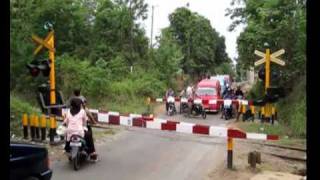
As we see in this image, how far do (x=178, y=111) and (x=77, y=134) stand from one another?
19263 mm

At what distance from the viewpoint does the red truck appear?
29428 mm

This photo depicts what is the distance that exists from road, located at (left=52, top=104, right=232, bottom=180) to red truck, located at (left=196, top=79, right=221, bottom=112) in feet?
36.9

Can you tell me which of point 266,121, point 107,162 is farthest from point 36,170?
point 266,121

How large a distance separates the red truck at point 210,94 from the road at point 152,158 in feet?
36.9

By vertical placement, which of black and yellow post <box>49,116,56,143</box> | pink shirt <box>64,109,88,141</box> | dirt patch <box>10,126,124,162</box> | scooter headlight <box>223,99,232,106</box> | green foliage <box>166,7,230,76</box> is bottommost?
dirt patch <box>10,126,124,162</box>

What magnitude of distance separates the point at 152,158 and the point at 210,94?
18.0 m

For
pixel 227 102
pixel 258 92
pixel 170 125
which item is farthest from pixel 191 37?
pixel 170 125

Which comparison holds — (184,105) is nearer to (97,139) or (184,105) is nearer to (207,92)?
(207,92)

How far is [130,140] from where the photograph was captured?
16.6m

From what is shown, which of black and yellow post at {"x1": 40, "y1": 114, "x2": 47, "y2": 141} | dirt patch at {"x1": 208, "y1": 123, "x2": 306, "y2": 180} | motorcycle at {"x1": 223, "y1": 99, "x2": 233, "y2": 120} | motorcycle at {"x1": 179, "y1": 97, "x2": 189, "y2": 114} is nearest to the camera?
dirt patch at {"x1": 208, "y1": 123, "x2": 306, "y2": 180}

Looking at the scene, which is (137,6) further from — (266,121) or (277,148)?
(277,148)

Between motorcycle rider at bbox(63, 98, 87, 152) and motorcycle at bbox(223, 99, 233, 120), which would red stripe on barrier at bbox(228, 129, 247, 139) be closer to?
motorcycle rider at bbox(63, 98, 87, 152)

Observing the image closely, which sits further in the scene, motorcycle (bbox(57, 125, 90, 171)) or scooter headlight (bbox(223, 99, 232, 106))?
scooter headlight (bbox(223, 99, 232, 106))

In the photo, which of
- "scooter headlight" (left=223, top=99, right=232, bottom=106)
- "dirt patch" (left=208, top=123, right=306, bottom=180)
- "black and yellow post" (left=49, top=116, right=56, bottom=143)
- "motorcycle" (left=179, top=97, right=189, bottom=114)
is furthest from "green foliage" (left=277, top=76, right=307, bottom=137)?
"black and yellow post" (left=49, top=116, right=56, bottom=143)
